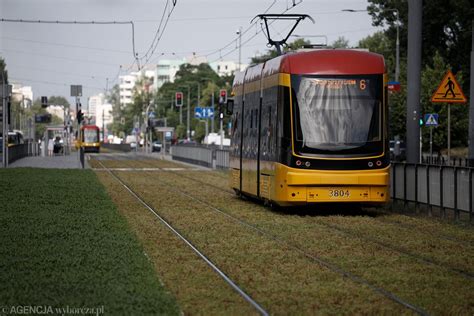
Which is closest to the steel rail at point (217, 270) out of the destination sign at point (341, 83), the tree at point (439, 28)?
the destination sign at point (341, 83)

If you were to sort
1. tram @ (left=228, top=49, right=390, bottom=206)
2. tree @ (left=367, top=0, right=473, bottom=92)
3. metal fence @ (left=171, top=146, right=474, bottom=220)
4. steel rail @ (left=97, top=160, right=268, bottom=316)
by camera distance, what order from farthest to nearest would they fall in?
tree @ (left=367, top=0, right=473, bottom=92)
tram @ (left=228, top=49, right=390, bottom=206)
metal fence @ (left=171, top=146, right=474, bottom=220)
steel rail @ (left=97, top=160, right=268, bottom=316)

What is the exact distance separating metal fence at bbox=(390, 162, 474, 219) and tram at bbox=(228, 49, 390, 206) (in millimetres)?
1204

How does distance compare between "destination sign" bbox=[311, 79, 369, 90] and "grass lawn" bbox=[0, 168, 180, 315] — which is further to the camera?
"destination sign" bbox=[311, 79, 369, 90]

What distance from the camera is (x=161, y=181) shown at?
128 feet

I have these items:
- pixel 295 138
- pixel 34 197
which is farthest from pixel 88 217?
pixel 34 197

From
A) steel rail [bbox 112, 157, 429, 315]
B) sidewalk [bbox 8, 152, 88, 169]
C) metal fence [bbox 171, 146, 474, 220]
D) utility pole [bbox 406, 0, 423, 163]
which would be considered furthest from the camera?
sidewalk [bbox 8, 152, 88, 169]

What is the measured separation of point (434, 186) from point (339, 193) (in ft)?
7.75

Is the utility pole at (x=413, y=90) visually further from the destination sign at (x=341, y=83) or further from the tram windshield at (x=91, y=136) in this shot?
the tram windshield at (x=91, y=136)

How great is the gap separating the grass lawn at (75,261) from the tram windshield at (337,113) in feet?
13.8

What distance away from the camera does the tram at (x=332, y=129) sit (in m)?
21.2

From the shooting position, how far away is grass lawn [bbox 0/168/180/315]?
1009cm

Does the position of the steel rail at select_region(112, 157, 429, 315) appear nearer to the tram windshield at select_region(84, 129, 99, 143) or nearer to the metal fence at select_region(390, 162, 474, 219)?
the metal fence at select_region(390, 162, 474, 219)

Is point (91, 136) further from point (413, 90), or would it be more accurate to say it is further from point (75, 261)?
point (75, 261)

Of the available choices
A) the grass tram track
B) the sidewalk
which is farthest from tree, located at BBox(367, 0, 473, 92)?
the grass tram track
